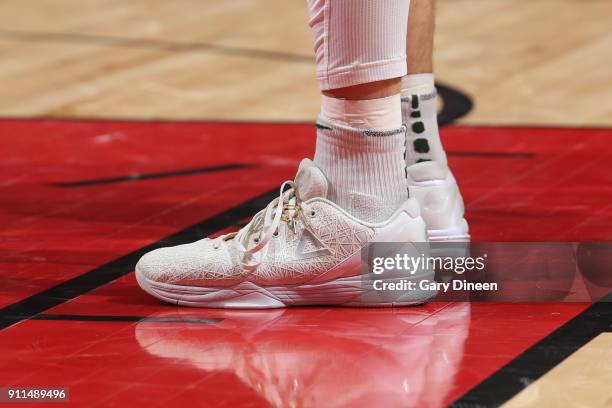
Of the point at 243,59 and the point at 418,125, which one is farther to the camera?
the point at 243,59

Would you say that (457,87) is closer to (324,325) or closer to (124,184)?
(124,184)

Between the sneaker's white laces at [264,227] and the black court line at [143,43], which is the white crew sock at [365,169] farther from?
Answer: the black court line at [143,43]

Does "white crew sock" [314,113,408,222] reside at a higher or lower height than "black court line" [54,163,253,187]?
higher

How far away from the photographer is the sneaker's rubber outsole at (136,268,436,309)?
147 cm

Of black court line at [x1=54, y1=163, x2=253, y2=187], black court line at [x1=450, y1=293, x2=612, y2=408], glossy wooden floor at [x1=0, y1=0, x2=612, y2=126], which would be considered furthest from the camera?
glossy wooden floor at [x1=0, y1=0, x2=612, y2=126]

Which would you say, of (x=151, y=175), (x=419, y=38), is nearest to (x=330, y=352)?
(x=419, y=38)

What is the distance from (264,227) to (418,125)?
0.31m

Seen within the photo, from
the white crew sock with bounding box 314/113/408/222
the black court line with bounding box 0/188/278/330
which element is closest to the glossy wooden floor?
the black court line with bounding box 0/188/278/330

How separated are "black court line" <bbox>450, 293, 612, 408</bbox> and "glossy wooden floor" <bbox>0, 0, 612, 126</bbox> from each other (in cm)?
117

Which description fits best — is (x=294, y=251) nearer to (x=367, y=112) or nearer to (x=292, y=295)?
(x=292, y=295)

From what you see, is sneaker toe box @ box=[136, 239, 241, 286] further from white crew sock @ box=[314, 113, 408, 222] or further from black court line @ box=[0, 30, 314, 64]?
black court line @ box=[0, 30, 314, 64]

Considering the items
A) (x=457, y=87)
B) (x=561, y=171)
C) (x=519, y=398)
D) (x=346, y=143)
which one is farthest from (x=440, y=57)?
(x=519, y=398)

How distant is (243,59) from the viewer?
130 inches

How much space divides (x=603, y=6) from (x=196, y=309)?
2755 millimetres
